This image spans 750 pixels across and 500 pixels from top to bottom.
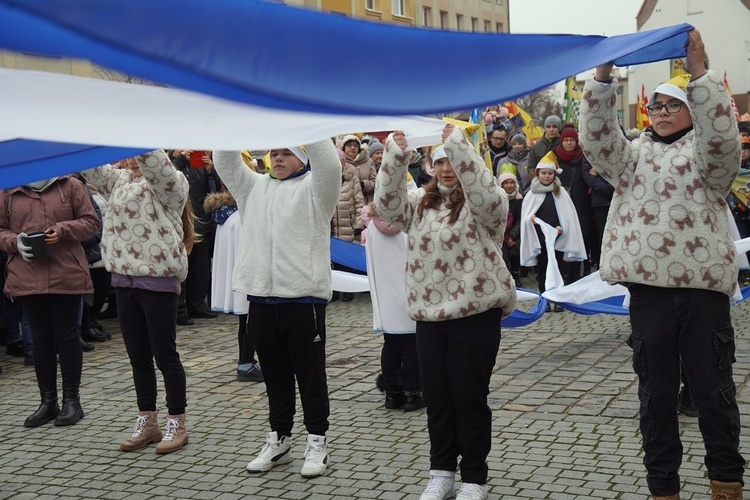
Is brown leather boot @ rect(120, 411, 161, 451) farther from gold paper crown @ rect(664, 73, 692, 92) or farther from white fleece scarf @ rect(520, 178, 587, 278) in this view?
white fleece scarf @ rect(520, 178, 587, 278)

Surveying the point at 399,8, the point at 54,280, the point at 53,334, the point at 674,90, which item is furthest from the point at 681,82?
the point at 399,8

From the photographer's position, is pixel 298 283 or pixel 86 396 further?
pixel 86 396

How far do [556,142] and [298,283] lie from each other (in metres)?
10.2

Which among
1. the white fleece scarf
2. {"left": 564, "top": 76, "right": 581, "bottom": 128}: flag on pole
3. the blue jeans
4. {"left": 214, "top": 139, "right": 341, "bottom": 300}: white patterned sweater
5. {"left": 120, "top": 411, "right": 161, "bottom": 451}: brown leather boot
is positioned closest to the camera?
the blue jeans

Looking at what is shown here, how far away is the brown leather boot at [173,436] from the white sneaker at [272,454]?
0.75 m

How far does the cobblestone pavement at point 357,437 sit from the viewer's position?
18.3 feet

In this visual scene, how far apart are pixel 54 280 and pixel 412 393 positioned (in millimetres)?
2714

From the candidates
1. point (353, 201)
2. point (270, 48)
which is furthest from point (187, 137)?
point (353, 201)

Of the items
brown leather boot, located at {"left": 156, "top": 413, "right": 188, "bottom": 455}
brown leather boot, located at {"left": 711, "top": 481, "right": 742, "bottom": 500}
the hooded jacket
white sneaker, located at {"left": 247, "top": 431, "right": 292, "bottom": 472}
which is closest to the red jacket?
brown leather boot, located at {"left": 156, "top": 413, "right": 188, "bottom": 455}

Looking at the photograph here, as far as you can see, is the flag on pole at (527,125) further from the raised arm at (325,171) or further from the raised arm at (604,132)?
the raised arm at (604,132)

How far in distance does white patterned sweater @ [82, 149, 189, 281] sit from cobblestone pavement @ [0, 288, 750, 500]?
1.21 metres

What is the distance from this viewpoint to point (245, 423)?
23.4 feet

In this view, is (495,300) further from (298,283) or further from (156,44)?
(156,44)

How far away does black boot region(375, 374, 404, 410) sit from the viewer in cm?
730
